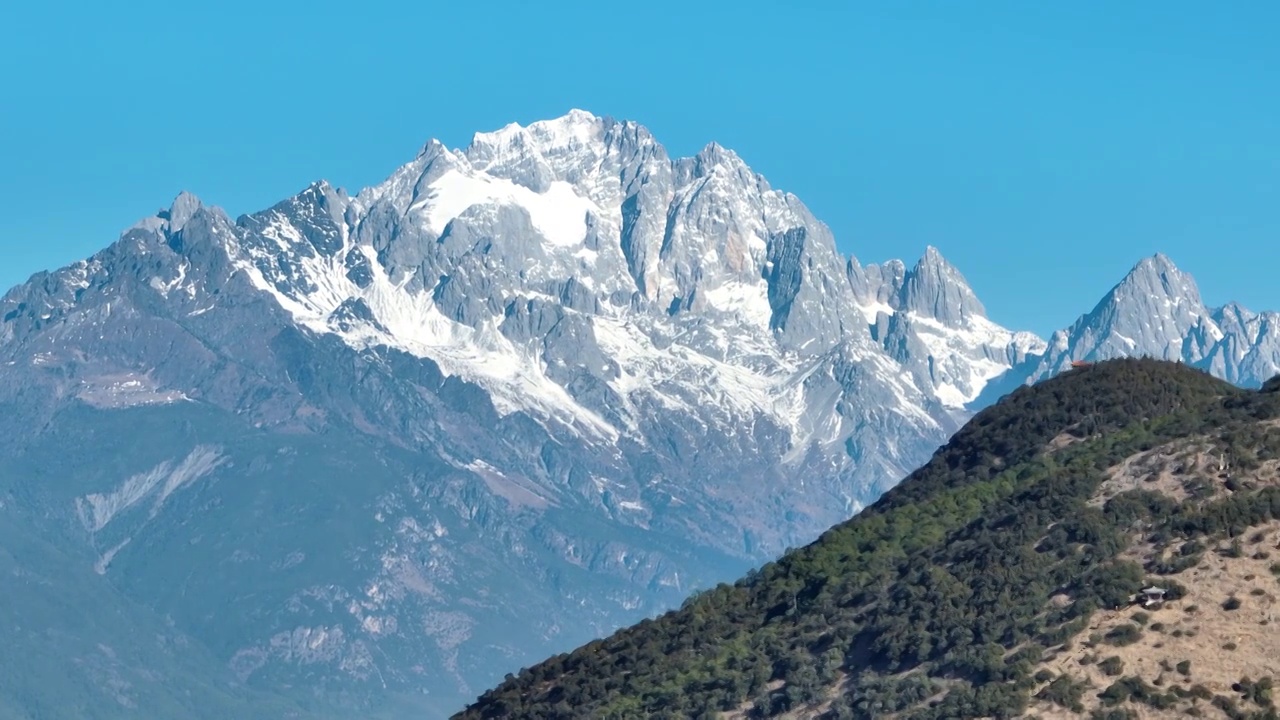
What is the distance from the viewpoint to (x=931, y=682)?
506 ft

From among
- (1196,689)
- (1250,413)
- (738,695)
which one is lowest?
(1196,689)

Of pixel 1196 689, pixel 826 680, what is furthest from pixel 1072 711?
pixel 826 680

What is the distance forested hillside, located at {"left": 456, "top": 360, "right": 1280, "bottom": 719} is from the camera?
14812 cm

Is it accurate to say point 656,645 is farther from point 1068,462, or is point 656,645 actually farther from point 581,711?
point 1068,462

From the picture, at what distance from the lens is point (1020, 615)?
15925cm

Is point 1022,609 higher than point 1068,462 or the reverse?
the reverse

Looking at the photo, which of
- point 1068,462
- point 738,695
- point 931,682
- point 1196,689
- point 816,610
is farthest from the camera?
point 1068,462

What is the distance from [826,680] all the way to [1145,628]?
2191cm

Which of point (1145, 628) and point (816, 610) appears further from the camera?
point (816, 610)

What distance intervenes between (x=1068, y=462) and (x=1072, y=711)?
176 ft

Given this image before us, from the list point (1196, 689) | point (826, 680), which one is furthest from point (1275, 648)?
point (826, 680)

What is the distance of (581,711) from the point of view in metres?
174

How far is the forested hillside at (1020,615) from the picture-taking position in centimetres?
14812

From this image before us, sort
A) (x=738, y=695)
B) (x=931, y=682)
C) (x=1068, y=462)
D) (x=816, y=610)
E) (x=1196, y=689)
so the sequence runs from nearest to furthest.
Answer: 1. (x=1196, y=689)
2. (x=931, y=682)
3. (x=738, y=695)
4. (x=816, y=610)
5. (x=1068, y=462)
